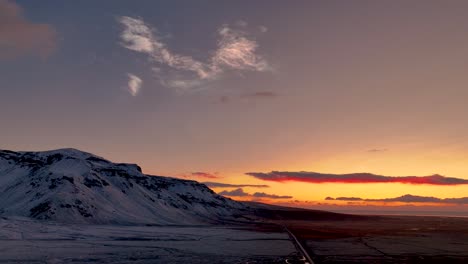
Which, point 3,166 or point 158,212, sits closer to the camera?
point 158,212

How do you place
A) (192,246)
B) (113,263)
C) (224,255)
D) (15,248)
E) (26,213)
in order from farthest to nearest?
1. (26,213)
2. (192,246)
3. (15,248)
4. (224,255)
5. (113,263)

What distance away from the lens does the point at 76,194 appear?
4304 inches

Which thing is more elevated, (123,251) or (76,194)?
(76,194)

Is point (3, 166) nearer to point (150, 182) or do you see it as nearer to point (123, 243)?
point (150, 182)

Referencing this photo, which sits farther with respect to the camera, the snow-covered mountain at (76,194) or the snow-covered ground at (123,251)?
the snow-covered mountain at (76,194)

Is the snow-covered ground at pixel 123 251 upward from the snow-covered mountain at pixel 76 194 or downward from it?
Answer: downward

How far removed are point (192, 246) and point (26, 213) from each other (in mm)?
62090

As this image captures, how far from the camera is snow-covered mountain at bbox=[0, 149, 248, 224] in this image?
10162 cm

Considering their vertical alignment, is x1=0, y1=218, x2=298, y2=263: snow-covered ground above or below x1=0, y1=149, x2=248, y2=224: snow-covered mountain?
below

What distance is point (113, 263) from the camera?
3656cm

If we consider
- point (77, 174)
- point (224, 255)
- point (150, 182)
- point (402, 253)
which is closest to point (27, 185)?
point (77, 174)

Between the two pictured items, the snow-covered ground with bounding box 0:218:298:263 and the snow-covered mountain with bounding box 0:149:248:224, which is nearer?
the snow-covered ground with bounding box 0:218:298:263

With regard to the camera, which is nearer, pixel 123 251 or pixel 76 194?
pixel 123 251

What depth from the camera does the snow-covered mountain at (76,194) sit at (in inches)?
4001
